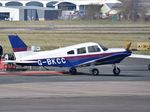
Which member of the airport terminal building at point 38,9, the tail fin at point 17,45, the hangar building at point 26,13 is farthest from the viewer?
the airport terminal building at point 38,9

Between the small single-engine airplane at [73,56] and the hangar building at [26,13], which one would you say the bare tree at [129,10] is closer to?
the hangar building at [26,13]

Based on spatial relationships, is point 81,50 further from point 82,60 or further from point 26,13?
point 26,13

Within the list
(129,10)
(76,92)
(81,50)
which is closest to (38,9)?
(129,10)

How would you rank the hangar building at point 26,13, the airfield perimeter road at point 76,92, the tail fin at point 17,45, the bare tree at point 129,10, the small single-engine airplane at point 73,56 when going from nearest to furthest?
the airfield perimeter road at point 76,92, the small single-engine airplane at point 73,56, the tail fin at point 17,45, the bare tree at point 129,10, the hangar building at point 26,13

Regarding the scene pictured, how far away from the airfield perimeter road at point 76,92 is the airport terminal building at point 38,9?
122 m

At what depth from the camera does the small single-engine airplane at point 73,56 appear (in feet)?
105

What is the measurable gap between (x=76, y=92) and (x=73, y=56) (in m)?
8.41

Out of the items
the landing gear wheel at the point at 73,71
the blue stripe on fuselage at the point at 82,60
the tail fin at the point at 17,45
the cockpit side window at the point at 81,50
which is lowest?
the landing gear wheel at the point at 73,71

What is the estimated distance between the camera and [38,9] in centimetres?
16188

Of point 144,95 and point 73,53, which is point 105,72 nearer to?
point 73,53

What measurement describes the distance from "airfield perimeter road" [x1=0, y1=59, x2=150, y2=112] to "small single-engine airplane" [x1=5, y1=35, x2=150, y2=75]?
0.68 m

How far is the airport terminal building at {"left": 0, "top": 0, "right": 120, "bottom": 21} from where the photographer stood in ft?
511

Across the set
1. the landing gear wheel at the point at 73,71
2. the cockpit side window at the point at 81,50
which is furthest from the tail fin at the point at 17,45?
the cockpit side window at the point at 81,50

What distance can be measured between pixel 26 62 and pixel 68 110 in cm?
1331
